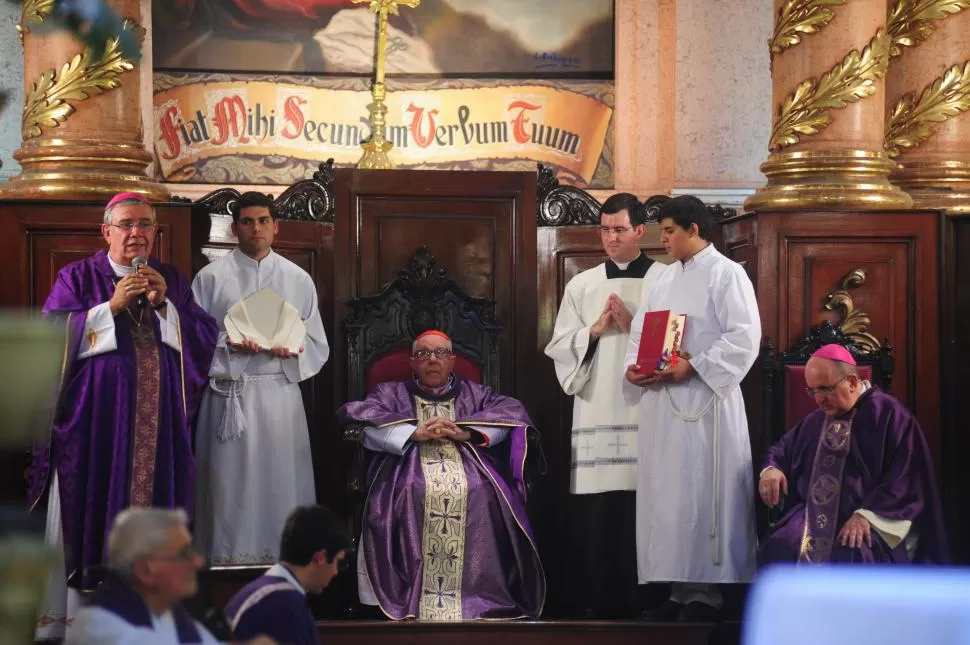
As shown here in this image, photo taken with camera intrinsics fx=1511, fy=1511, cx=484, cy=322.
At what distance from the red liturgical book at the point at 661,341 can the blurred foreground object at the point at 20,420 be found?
5.08m

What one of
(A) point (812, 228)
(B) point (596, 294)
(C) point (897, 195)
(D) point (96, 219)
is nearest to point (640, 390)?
(B) point (596, 294)

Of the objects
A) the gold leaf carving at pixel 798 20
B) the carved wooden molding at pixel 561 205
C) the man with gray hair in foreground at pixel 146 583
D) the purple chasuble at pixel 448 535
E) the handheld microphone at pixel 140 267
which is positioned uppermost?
the gold leaf carving at pixel 798 20

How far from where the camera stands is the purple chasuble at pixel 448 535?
6664mm

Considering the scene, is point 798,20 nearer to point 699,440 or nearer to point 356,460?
point 699,440

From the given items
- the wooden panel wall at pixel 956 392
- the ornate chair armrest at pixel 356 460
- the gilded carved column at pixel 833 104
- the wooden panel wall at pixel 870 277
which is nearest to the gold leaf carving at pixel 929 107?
the gilded carved column at pixel 833 104

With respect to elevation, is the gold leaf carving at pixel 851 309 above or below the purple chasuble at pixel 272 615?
above

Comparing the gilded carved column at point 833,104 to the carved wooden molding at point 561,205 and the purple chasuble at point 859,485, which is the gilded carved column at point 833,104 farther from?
the purple chasuble at point 859,485

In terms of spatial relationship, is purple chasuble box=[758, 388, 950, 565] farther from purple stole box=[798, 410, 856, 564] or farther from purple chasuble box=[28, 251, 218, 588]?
purple chasuble box=[28, 251, 218, 588]

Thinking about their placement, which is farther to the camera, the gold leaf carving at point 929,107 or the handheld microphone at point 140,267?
the gold leaf carving at point 929,107

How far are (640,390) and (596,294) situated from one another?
560mm

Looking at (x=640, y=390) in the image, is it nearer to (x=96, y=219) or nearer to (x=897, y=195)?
(x=897, y=195)

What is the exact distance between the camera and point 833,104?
7680 millimetres

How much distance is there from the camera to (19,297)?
7.10 metres
